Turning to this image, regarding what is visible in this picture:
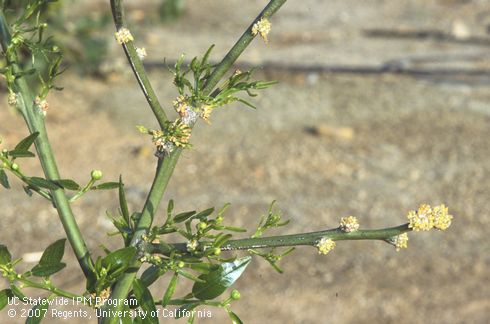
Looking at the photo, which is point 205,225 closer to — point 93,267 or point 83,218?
point 93,267

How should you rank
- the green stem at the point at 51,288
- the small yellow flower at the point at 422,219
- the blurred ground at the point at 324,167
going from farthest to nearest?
1. the blurred ground at the point at 324,167
2. the green stem at the point at 51,288
3. the small yellow flower at the point at 422,219

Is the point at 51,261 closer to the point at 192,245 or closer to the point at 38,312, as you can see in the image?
the point at 38,312

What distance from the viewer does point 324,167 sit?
549 centimetres

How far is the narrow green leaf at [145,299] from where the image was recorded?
43.5 inches

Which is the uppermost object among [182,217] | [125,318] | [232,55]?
[232,55]

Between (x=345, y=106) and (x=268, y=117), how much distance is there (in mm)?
599

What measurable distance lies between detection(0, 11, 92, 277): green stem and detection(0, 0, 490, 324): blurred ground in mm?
2751

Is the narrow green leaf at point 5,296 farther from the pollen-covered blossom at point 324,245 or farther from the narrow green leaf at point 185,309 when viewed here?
the pollen-covered blossom at point 324,245

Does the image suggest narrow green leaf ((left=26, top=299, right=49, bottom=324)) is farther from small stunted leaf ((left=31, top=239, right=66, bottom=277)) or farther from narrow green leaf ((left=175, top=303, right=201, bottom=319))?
narrow green leaf ((left=175, top=303, right=201, bottom=319))

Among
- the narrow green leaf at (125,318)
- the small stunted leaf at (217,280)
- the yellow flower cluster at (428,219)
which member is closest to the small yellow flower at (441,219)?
the yellow flower cluster at (428,219)

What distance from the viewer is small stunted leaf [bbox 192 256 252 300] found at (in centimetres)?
115

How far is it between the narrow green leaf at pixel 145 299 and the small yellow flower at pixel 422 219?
33cm

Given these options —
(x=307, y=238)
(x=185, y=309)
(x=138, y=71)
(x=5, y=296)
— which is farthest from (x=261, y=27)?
(x=5, y=296)

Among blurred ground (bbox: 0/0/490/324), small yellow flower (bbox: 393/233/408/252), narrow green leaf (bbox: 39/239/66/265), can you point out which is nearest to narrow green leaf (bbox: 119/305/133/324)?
narrow green leaf (bbox: 39/239/66/265)
